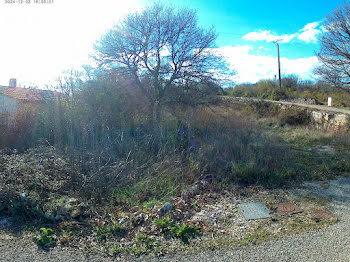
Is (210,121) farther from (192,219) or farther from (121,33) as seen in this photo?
(192,219)

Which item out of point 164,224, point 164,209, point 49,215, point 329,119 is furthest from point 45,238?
point 329,119

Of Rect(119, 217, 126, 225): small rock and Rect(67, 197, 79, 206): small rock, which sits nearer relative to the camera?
Rect(119, 217, 126, 225): small rock

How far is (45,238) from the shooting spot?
3461mm

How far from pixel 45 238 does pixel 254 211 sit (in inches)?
133

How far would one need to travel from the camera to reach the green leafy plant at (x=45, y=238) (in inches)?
134

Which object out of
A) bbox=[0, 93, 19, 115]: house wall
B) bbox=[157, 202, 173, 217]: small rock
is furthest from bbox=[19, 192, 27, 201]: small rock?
bbox=[0, 93, 19, 115]: house wall

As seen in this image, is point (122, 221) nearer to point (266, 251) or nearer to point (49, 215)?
point (49, 215)

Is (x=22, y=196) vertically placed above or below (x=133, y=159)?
below

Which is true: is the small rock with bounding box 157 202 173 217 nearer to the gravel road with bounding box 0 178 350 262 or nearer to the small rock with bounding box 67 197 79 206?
the gravel road with bounding box 0 178 350 262

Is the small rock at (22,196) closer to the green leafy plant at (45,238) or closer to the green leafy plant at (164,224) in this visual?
the green leafy plant at (45,238)

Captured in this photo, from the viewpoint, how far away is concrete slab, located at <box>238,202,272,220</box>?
4177mm

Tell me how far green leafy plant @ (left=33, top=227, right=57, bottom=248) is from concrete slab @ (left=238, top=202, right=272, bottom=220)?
302cm

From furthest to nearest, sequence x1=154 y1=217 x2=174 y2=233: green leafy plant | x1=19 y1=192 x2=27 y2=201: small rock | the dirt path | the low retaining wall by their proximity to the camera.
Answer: the low retaining wall → x1=19 y1=192 x2=27 y2=201: small rock → x1=154 y1=217 x2=174 y2=233: green leafy plant → the dirt path

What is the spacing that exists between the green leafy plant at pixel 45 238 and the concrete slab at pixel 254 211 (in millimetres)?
3015
